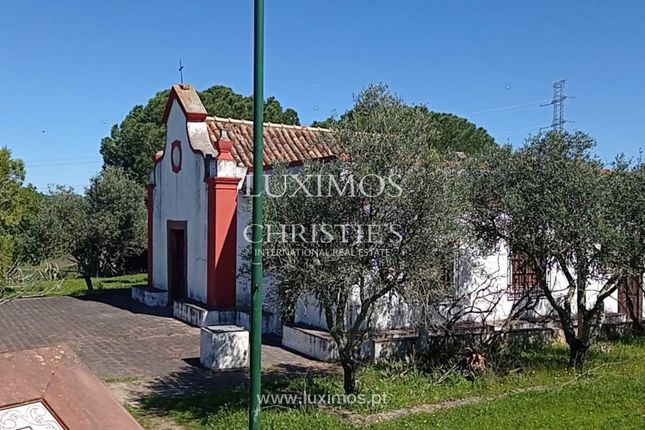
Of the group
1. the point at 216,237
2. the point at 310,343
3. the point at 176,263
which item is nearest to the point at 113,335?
the point at 216,237

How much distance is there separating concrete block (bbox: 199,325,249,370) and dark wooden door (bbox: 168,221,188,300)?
687 centimetres

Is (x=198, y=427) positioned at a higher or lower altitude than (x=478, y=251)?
lower

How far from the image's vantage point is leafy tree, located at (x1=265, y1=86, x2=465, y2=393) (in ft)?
26.9

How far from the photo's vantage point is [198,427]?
8.09m

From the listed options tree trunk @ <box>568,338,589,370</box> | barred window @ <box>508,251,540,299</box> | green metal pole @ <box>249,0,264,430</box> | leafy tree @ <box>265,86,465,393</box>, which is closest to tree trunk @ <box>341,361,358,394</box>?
leafy tree @ <box>265,86,465,393</box>

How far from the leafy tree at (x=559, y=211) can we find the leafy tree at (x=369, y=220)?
95.9 inches

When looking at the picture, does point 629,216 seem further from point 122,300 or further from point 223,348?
point 122,300

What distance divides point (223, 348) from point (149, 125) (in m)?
29.5

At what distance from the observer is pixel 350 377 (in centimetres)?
905

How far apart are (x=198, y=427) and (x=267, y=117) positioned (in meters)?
29.9

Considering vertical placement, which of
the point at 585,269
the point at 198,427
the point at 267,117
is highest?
the point at 267,117

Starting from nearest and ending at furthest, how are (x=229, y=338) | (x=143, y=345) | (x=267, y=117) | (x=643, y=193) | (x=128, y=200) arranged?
(x=643, y=193) < (x=229, y=338) < (x=143, y=345) < (x=128, y=200) < (x=267, y=117)

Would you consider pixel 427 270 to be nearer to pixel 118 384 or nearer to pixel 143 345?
pixel 118 384

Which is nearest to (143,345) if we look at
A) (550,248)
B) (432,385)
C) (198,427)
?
(198,427)
